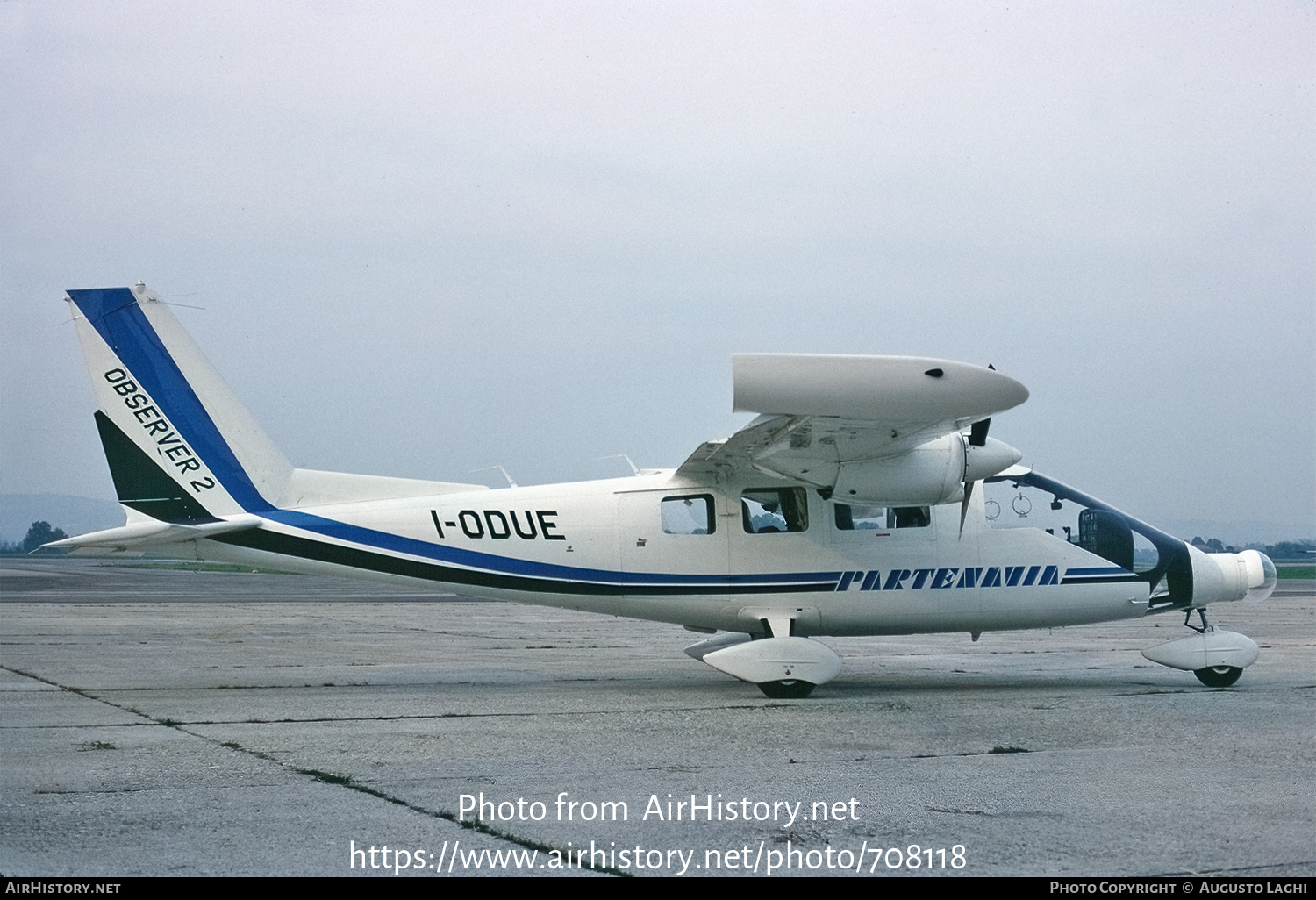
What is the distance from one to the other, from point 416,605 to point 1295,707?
79.8 feet

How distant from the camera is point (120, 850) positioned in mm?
5723

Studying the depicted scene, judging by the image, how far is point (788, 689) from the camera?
1213 cm

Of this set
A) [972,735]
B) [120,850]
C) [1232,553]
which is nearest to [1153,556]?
[1232,553]

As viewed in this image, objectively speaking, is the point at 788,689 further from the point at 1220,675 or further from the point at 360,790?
the point at 360,790

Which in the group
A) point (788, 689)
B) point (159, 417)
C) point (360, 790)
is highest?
point (159, 417)

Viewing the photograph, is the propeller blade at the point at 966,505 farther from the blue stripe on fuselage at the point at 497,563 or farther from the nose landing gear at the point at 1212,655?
the nose landing gear at the point at 1212,655

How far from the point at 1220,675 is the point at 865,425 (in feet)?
16.9

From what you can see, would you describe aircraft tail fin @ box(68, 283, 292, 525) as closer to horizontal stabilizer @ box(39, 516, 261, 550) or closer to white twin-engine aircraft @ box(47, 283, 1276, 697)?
white twin-engine aircraft @ box(47, 283, 1276, 697)

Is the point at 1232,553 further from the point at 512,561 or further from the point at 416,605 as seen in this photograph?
the point at 416,605

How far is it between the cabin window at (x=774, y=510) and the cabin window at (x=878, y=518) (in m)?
0.38

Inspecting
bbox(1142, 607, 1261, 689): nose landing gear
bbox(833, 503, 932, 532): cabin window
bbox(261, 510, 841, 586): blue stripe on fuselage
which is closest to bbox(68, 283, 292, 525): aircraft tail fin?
bbox(261, 510, 841, 586): blue stripe on fuselage

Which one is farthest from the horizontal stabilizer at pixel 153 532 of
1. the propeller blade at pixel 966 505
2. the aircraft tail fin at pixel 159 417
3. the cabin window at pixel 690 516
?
Result: the propeller blade at pixel 966 505

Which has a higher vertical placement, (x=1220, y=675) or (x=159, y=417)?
(x=159, y=417)

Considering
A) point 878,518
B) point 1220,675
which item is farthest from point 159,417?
point 1220,675
